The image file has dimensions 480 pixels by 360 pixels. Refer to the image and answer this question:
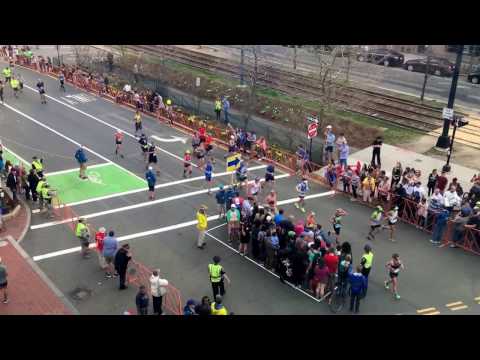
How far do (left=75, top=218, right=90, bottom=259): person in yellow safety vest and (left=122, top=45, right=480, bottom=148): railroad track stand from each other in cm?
2007

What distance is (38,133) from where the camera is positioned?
28125 mm

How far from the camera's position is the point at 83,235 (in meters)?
16.5

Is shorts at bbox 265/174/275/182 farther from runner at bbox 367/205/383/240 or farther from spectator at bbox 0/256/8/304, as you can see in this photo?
spectator at bbox 0/256/8/304

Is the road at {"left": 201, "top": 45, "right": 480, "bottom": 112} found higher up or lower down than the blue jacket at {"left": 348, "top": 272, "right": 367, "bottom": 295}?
higher up

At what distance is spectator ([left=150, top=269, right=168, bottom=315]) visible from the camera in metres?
13.5

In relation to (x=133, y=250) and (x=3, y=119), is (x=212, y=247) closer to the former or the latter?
(x=133, y=250)

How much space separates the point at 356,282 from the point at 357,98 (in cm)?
2252

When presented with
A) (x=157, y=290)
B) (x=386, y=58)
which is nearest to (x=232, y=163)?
(x=157, y=290)

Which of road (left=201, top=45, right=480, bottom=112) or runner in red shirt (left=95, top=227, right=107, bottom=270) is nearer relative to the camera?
runner in red shirt (left=95, top=227, right=107, bottom=270)

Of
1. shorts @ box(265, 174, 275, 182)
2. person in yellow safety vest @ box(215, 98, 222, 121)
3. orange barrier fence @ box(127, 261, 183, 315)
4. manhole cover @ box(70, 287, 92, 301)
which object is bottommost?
manhole cover @ box(70, 287, 92, 301)

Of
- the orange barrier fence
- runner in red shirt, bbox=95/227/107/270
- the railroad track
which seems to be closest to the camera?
the orange barrier fence

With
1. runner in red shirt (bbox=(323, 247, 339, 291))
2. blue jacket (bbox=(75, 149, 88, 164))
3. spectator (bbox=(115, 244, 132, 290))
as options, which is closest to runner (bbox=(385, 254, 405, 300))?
runner in red shirt (bbox=(323, 247, 339, 291))

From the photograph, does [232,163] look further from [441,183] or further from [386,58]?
[386,58]
